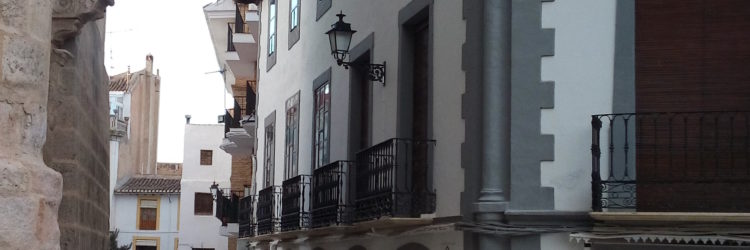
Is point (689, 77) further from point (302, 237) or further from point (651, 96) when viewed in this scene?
point (302, 237)

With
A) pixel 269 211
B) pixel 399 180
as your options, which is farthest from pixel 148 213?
pixel 399 180

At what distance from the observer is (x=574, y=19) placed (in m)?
9.71

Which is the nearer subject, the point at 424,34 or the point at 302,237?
the point at 424,34

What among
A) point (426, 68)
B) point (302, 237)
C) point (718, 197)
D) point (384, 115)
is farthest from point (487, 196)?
point (302, 237)

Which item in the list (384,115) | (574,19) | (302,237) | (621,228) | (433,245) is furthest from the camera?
(302,237)

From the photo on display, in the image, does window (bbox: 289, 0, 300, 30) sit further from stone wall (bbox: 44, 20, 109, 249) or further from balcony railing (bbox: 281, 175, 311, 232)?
stone wall (bbox: 44, 20, 109, 249)

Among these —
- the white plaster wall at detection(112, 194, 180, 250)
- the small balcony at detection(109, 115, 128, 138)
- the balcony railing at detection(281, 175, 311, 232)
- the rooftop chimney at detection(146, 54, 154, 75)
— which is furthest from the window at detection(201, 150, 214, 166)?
the balcony railing at detection(281, 175, 311, 232)

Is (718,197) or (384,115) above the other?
(384,115)

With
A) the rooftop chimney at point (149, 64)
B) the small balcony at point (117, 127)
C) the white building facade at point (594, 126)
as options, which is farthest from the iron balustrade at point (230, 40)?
the rooftop chimney at point (149, 64)

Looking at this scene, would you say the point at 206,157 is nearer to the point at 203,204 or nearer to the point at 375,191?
the point at 203,204

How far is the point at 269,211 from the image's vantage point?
1784 cm

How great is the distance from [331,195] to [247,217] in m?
7.81

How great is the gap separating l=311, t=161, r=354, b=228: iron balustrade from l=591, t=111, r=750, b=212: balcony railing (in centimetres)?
404

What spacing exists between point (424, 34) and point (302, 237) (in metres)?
5.07
